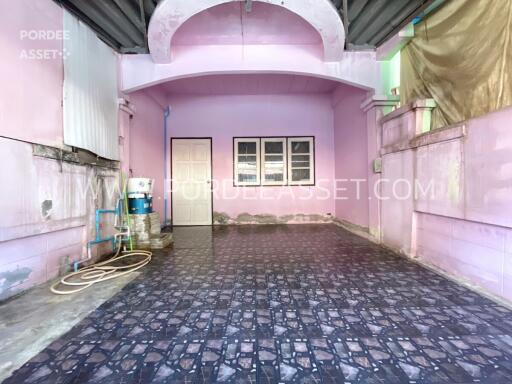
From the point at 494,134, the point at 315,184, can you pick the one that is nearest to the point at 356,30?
the point at 494,134

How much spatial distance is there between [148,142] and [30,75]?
8.92ft

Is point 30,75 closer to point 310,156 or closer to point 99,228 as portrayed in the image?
point 99,228

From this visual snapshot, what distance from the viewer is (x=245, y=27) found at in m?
3.34

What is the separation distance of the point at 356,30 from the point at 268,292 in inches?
148

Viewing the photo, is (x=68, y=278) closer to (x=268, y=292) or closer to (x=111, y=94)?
(x=268, y=292)

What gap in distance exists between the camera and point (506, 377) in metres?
1.21

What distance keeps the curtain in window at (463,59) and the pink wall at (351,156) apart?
1.40 meters

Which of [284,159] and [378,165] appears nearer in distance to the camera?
[378,165]

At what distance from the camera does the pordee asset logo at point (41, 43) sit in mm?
2203

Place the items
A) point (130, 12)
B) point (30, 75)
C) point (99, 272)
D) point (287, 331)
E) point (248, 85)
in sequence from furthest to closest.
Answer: point (248, 85) < point (130, 12) < point (99, 272) < point (30, 75) < point (287, 331)

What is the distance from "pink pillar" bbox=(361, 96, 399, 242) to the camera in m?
3.79

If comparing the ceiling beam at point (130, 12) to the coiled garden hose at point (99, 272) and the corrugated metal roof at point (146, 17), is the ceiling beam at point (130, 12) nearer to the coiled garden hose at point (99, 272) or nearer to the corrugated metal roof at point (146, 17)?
the corrugated metal roof at point (146, 17)

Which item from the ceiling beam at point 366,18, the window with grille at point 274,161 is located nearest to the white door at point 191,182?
the window with grille at point 274,161

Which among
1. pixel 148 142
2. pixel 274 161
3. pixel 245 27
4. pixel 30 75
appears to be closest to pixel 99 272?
pixel 30 75
